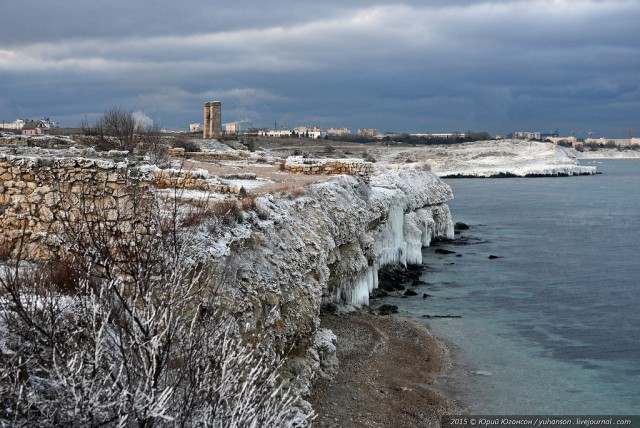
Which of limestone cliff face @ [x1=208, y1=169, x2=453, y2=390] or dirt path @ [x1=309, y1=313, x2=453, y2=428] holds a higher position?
limestone cliff face @ [x1=208, y1=169, x2=453, y2=390]

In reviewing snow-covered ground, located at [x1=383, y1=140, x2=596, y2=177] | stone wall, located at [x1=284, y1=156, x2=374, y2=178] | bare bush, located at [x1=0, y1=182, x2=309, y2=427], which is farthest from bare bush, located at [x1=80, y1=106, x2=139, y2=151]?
snow-covered ground, located at [x1=383, y1=140, x2=596, y2=177]

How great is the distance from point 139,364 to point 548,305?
24900 millimetres

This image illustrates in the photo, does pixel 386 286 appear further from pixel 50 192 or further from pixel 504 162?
pixel 504 162

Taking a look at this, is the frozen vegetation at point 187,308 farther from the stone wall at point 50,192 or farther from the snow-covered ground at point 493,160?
the snow-covered ground at point 493,160

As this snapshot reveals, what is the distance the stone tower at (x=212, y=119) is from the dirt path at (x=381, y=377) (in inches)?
1233

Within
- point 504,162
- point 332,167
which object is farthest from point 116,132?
point 504,162

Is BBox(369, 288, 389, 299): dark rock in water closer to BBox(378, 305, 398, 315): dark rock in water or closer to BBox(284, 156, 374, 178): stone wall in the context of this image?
BBox(378, 305, 398, 315): dark rock in water

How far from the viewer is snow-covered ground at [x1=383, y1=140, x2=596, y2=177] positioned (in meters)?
126

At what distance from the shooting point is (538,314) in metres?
26.9

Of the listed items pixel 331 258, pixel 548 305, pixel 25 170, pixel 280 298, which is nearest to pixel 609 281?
pixel 548 305

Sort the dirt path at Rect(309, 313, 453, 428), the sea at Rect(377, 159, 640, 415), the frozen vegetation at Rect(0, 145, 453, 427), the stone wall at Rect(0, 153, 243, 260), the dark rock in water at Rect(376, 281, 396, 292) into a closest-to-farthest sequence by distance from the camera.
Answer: the frozen vegetation at Rect(0, 145, 453, 427) < the stone wall at Rect(0, 153, 243, 260) < the dirt path at Rect(309, 313, 453, 428) < the sea at Rect(377, 159, 640, 415) < the dark rock in water at Rect(376, 281, 396, 292)

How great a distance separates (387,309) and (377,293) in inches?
113

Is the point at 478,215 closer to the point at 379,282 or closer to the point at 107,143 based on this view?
the point at 379,282

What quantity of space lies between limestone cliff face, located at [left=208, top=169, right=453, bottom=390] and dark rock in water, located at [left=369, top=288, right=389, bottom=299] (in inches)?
14.4
